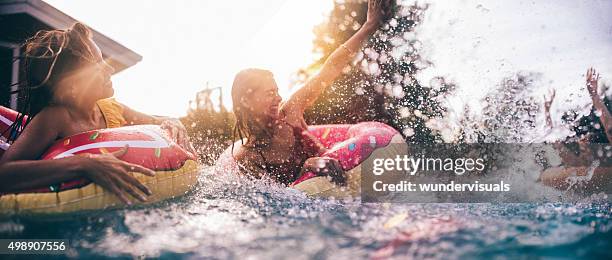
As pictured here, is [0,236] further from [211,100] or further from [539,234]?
[211,100]

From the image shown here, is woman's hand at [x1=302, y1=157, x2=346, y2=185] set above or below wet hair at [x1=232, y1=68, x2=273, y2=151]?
below

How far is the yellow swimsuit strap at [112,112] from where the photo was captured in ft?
9.81

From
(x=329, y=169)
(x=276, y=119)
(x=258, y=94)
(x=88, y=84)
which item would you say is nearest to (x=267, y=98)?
(x=258, y=94)

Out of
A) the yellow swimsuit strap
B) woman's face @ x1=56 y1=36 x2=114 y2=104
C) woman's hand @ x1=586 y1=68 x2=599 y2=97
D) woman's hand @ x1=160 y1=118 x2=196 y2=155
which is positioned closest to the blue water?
woman's hand @ x1=160 y1=118 x2=196 y2=155

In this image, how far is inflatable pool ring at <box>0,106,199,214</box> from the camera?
2096mm

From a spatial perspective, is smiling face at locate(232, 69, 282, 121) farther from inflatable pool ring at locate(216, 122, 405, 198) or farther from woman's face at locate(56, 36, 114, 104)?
woman's face at locate(56, 36, 114, 104)

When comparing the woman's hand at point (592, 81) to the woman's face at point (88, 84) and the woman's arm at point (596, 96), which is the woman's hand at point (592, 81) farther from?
the woman's face at point (88, 84)

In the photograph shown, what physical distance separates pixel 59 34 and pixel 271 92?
1.62 m

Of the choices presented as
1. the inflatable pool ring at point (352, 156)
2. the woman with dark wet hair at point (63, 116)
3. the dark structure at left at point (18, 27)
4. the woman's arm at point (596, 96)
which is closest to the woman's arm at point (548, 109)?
the woman's arm at point (596, 96)

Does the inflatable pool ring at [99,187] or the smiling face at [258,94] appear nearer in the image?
the inflatable pool ring at [99,187]

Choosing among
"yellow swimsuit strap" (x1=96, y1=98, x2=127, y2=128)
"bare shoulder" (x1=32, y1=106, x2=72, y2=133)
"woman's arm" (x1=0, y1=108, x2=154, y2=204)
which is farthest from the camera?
"yellow swimsuit strap" (x1=96, y1=98, x2=127, y2=128)

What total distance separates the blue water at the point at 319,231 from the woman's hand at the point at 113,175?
0.38 ft

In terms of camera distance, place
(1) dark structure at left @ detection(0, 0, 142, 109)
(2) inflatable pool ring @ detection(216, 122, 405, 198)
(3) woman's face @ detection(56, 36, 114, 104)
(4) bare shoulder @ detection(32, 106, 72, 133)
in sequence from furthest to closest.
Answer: (1) dark structure at left @ detection(0, 0, 142, 109) → (2) inflatable pool ring @ detection(216, 122, 405, 198) → (3) woman's face @ detection(56, 36, 114, 104) → (4) bare shoulder @ detection(32, 106, 72, 133)

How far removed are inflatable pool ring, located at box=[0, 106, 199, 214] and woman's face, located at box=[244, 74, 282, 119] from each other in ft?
2.89
